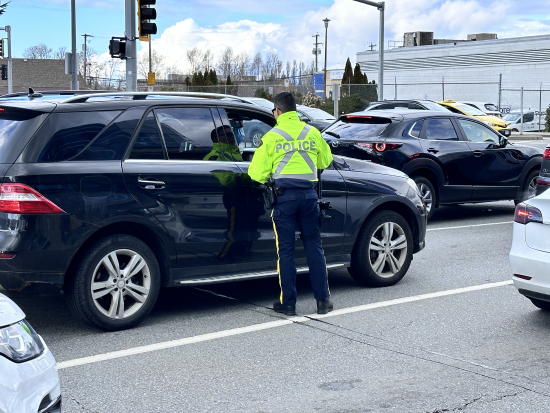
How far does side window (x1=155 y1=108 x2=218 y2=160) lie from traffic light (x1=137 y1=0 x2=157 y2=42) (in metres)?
10.3

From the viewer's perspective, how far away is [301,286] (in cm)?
754

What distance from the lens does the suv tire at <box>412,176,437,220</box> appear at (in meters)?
11.7

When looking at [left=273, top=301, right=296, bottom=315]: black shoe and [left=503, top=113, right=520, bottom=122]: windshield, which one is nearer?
[left=273, top=301, right=296, bottom=315]: black shoe

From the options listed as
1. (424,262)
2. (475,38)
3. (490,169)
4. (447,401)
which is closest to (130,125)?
(447,401)

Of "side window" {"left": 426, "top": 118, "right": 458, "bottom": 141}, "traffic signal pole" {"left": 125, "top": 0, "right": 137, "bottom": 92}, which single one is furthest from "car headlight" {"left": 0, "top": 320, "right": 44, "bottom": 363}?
"traffic signal pole" {"left": 125, "top": 0, "right": 137, "bottom": 92}

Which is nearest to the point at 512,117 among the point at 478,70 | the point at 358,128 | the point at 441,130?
the point at 478,70

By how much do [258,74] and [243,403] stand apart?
116 meters

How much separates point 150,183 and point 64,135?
2.35 ft

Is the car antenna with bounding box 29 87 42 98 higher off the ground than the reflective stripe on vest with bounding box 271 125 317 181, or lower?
higher

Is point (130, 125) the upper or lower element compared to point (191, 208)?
upper

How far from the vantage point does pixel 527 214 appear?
6012mm

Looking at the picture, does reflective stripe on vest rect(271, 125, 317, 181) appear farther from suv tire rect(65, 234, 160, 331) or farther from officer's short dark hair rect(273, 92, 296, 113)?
suv tire rect(65, 234, 160, 331)

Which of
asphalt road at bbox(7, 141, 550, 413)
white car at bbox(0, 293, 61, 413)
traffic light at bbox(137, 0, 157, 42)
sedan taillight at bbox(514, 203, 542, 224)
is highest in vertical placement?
traffic light at bbox(137, 0, 157, 42)

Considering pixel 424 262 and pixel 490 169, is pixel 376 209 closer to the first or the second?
pixel 424 262
